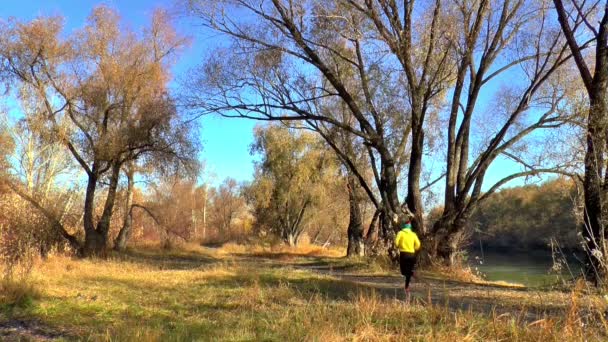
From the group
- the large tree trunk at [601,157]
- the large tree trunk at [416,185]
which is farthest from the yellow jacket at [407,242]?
the large tree trunk at [416,185]

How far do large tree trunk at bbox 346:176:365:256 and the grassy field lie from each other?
14.0 metres

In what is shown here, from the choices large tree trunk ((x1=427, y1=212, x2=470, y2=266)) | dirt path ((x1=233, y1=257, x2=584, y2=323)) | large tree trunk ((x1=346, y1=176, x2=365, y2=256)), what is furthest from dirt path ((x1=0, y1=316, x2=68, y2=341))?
large tree trunk ((x1=346, y1=176, x2=365, y2=256))

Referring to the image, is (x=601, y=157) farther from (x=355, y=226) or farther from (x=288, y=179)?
(x=288, y=179)

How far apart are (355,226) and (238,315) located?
2002cm

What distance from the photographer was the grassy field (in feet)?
17.0

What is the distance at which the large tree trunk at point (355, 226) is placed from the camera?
85.4ft

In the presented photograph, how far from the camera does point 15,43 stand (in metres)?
19.8

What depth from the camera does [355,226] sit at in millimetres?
27062

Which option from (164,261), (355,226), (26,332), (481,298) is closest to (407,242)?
(481,298)

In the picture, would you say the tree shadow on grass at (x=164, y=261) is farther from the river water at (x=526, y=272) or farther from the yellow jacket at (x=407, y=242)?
the river water at (x=526, y=272)

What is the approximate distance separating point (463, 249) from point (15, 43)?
1912 cm

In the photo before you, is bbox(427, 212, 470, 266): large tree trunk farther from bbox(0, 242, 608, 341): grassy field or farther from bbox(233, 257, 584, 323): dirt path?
bbox(0, 242, 608, 341): grassy field

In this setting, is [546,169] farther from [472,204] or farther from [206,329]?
[206,329]

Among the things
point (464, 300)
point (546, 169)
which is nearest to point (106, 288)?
point (464, 300)
